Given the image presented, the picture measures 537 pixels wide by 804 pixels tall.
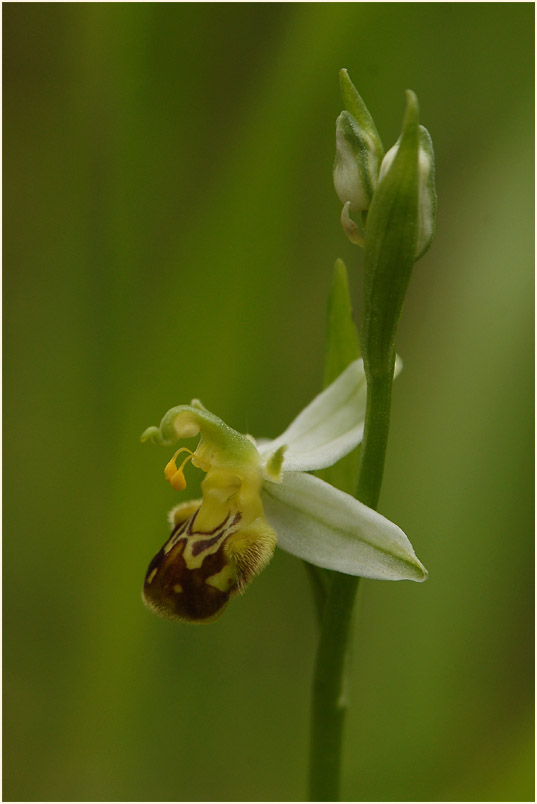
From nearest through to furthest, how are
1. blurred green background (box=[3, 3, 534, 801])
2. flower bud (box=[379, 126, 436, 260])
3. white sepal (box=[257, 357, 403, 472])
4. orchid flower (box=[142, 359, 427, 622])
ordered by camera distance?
flower bud (box=[379, 126, 436, 260]) < orchid flower (box=[142, 359, 427, 622]) < white sepal (box=[257, 357, 403, 472]) < blurred green background (box=[3, 3, 534, 801])

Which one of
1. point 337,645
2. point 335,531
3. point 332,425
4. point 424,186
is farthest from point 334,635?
point 424,186

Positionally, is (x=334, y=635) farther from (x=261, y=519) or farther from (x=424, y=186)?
(x=424, y=186)

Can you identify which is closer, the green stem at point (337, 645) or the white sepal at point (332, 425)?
the green stem at point (337, 645)

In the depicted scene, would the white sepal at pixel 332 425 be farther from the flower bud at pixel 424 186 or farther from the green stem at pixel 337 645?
the flower bud at pixel 424 186

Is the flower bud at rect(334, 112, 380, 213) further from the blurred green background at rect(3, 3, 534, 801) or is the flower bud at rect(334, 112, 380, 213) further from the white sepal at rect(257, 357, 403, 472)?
the blurred green background at rect(3, 3, 534, 801)

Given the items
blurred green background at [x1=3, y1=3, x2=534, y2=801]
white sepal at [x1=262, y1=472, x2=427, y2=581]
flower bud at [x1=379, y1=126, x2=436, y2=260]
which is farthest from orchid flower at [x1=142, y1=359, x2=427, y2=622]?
blurred green background at [x1=3, y1=3, x2=534, y2=801]

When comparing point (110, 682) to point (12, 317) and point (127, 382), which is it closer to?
point (127, 382)

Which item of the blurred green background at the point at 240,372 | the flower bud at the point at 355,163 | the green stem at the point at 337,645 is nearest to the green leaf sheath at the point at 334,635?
the green stem at the point at 337,645
